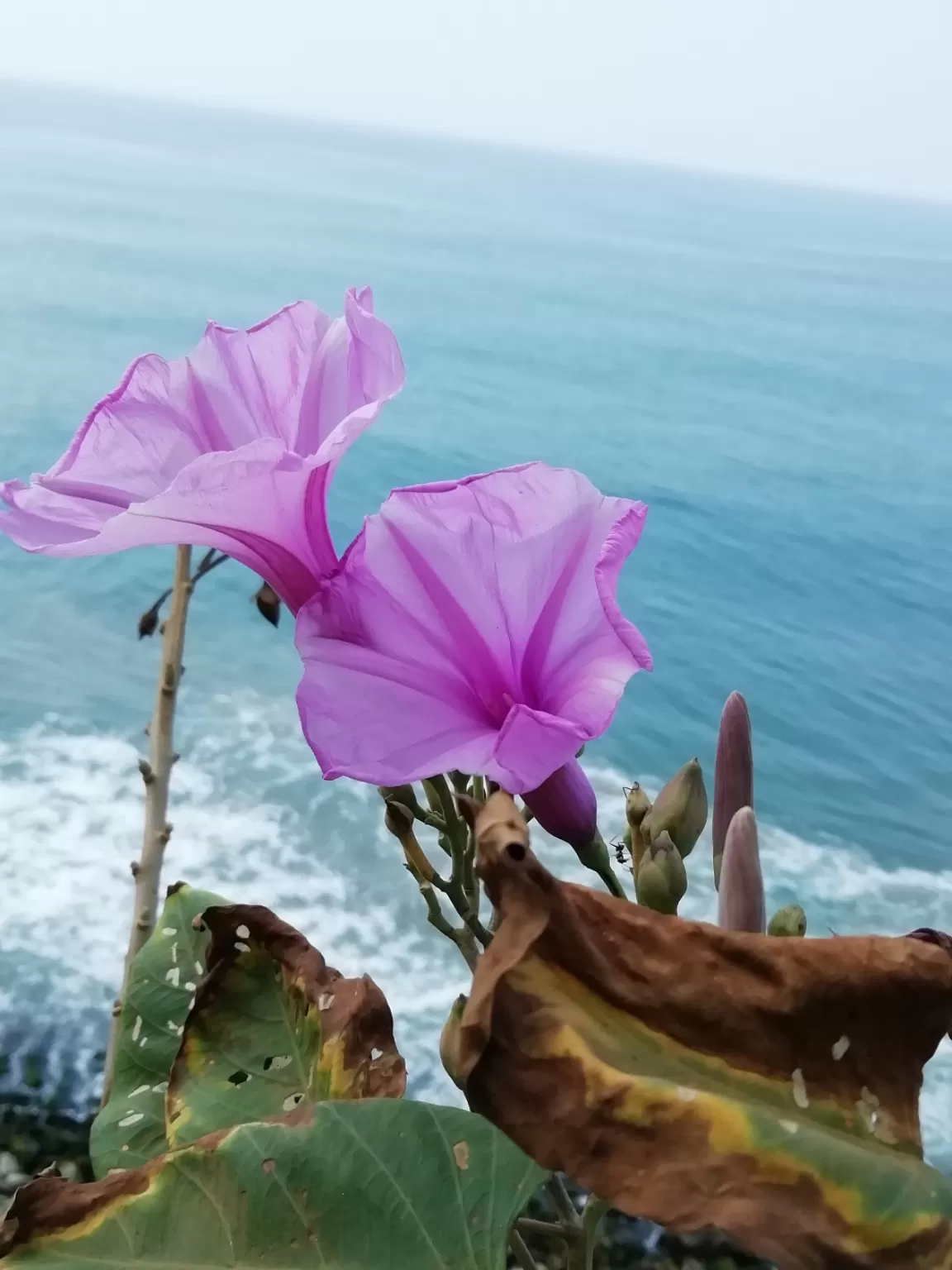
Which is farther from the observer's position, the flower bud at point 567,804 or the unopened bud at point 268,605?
the unopened bud at point 268,605

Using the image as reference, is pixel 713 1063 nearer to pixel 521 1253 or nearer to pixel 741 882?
pixel 741 882

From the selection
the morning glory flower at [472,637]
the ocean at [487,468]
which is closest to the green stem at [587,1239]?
the morning glory flower at [472,637]

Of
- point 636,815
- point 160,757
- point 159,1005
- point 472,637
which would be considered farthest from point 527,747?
point 160,757

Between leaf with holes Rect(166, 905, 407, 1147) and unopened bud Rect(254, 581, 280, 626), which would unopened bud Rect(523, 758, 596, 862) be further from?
unopened bud Rect(254, 581, 280, 626)

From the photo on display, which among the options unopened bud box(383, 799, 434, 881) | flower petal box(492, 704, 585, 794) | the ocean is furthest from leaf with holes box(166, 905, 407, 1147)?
the ocean

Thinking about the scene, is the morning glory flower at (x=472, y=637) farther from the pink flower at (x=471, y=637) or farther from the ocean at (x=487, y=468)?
the ocean at (x=487, y=468)

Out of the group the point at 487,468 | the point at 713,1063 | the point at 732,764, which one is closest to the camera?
the point at 713,1063
